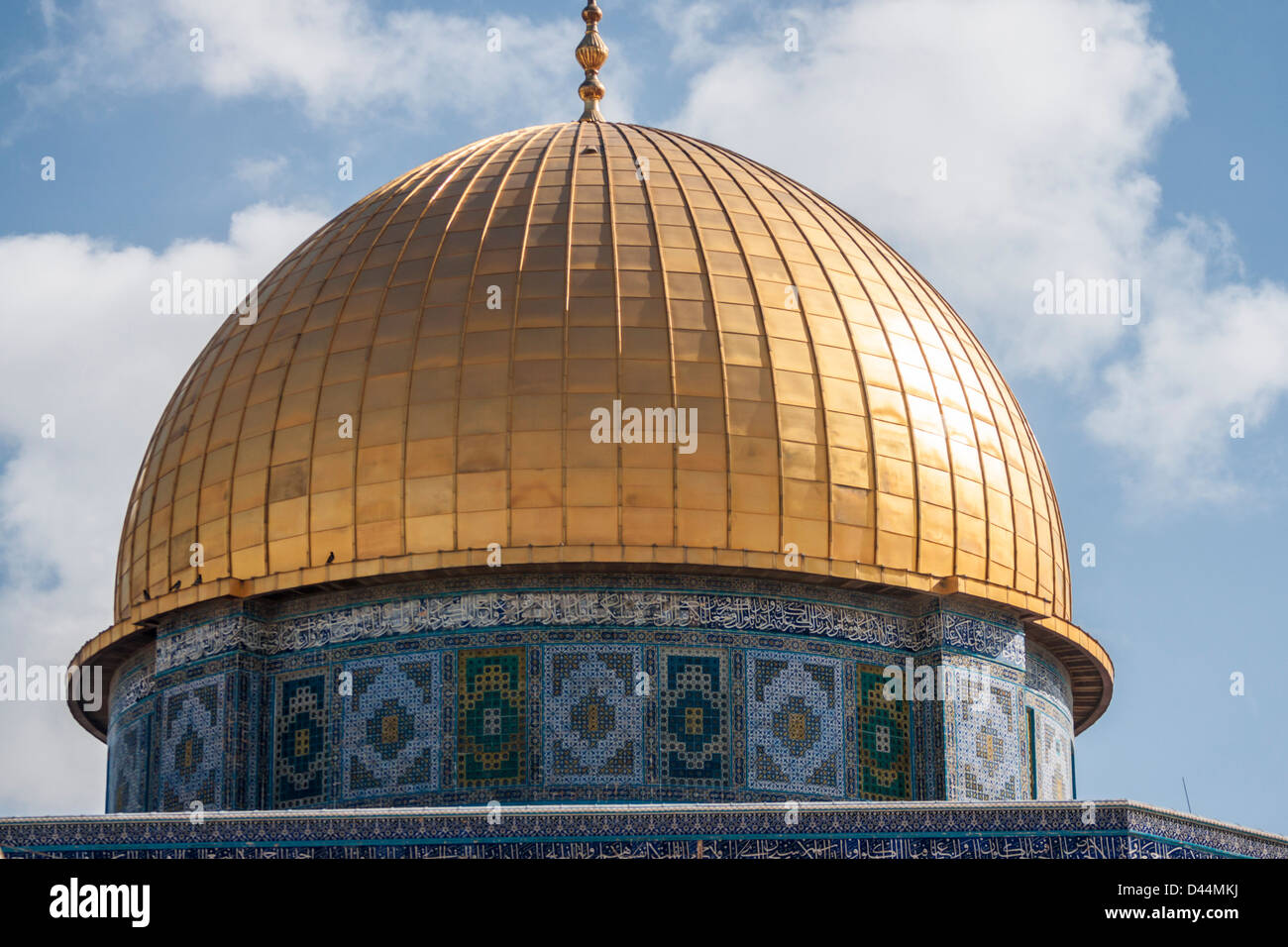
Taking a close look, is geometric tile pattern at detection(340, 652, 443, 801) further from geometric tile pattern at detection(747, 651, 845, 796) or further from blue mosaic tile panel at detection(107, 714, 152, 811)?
geometric tile pattern at detection(747, 651, 845, 796)

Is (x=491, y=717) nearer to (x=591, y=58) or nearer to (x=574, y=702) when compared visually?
(x=574, y=702)

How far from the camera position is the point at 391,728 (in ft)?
58.7

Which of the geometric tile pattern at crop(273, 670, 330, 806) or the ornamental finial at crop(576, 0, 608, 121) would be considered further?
the ornamental finial at crop(576, 0, 608, 121)

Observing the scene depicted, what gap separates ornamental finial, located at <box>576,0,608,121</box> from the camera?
22.4 meters

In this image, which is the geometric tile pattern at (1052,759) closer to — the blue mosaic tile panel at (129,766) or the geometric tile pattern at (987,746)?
the geometric tile pattern at (987,746)

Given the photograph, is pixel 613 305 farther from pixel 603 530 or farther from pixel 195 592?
pixel 195 592

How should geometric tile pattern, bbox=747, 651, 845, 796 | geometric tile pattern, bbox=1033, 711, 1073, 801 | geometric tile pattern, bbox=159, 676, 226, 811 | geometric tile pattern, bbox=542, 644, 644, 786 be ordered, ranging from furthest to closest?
1. geometric tile pattern, bbox=1033, 711, 1073, 801
2. geometric tile pattern, bbox=159, 676, 226, 811
3. geometric tile pattern, bbox=747, 651, 845, 796
4. geometric tile pattern, bbox=542, 644, 644, 786

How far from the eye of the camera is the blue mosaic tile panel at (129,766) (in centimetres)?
1930

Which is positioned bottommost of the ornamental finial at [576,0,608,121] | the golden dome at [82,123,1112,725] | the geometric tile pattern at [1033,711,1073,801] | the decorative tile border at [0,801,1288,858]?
the decorative tile border at [0,801,1288,858]

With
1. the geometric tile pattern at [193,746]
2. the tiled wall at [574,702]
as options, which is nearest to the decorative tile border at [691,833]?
the tiled wall at [574,702]

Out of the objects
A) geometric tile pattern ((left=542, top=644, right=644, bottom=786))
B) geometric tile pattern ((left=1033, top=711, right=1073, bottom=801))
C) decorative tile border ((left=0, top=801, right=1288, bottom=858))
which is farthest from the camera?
geometric tile pattern ((left=1033, top=711, right=1073, bottom=801))

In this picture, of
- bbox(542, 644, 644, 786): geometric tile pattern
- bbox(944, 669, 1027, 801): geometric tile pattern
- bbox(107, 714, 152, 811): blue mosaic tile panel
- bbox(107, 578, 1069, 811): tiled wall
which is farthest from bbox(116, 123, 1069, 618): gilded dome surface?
bbox(107, 714, 152, 811): blue mosaic tile panel

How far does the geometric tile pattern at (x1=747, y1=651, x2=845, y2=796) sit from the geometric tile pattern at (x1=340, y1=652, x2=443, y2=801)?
2195mm
